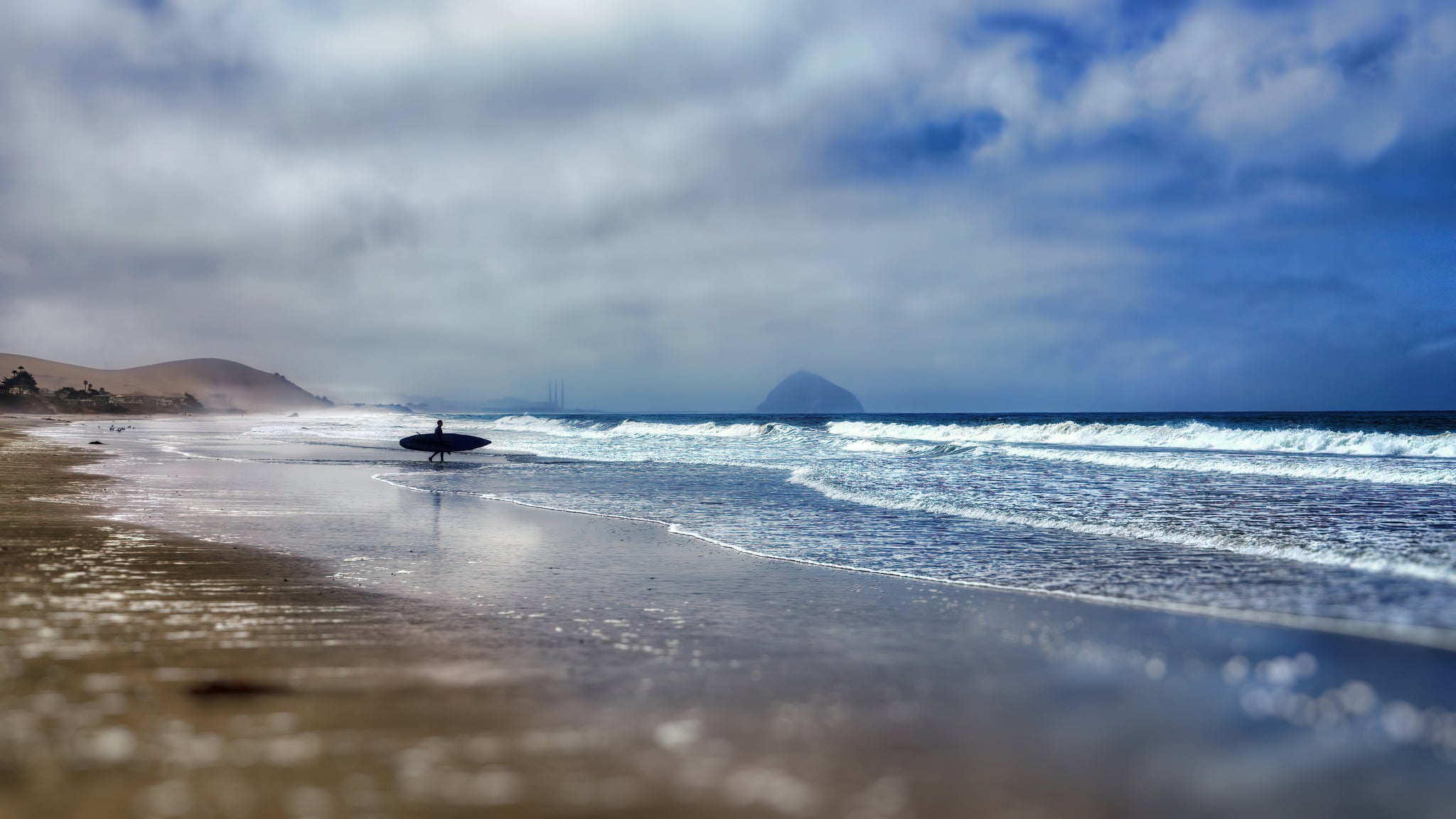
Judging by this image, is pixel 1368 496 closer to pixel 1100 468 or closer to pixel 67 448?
pixel 1100 468

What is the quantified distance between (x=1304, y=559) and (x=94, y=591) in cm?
1252

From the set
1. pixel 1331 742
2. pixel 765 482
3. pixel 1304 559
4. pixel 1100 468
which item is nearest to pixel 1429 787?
pixel 1331 742

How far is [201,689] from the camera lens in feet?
14.4

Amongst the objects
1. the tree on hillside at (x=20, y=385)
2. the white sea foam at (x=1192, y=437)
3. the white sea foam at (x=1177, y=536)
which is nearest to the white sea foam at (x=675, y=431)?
the white sea foam at (x=1192, y=437)

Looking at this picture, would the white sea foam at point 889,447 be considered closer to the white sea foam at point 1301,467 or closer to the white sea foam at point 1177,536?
the white sea foam at point 1301,467

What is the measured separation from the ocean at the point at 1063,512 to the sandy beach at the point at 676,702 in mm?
1284

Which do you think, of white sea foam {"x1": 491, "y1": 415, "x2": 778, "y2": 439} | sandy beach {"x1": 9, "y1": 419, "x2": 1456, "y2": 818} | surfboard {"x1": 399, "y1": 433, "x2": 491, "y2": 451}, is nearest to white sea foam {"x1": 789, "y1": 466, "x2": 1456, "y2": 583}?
sandy beach {"x1": 9, "y1": 419, "x2": 1456, "y2": 818}

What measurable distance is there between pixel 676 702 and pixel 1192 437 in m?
42.8

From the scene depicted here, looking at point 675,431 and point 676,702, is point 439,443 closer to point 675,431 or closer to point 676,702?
point 676,702

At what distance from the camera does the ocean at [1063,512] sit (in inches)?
303

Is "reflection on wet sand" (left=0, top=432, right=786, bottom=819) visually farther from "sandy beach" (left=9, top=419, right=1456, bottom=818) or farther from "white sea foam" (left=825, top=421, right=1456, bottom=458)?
"white sea foam" (left=825, top=421, right=1456, bottom=458)

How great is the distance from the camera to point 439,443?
30.2 meters

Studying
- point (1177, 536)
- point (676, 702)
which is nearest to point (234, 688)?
point (676, 702)

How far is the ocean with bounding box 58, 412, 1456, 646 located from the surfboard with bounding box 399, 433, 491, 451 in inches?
33.8
